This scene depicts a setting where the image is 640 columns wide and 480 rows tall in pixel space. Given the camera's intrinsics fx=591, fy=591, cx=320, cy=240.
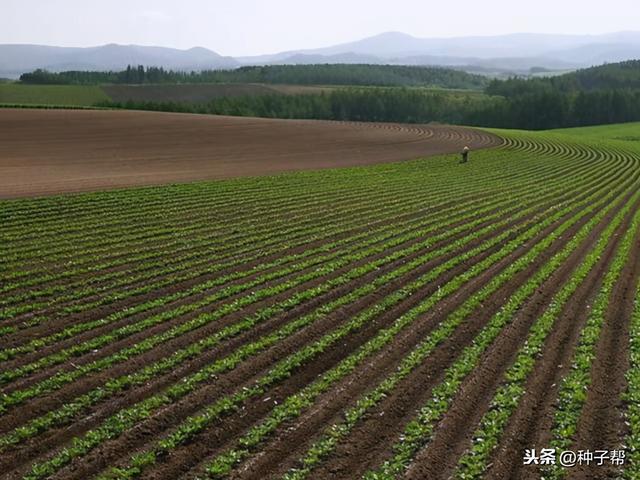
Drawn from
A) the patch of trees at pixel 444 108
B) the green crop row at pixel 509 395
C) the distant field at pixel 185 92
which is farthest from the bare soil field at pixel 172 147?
the distant field at pixel 185 92

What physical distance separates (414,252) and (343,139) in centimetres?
4194

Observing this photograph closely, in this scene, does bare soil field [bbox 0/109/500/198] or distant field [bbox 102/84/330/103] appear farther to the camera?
distant field [bbox 102/84/330/103]

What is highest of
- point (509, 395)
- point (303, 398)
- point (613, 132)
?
point (613, 132)

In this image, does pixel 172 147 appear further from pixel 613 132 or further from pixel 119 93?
pixel 119 93

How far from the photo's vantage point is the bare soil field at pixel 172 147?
37.2 metres

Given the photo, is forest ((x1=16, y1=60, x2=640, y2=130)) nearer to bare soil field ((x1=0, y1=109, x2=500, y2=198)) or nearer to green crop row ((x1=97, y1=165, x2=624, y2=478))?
bare soil field ((x1=0, y1=109, x2=500, y2=198))

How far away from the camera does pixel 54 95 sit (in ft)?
381

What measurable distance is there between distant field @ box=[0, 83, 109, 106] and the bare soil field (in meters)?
45.6

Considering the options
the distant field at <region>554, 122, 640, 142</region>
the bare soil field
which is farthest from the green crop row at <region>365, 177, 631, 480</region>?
the distant field at <region>554, 122, 640, 142</region>

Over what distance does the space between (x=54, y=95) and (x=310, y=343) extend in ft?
389

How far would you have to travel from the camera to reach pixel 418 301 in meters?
16.8

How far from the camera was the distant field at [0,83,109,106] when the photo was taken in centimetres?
10730

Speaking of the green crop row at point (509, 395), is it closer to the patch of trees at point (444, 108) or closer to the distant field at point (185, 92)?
the patch of trees at point (444, 108)

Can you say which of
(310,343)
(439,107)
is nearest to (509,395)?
(310,343)
